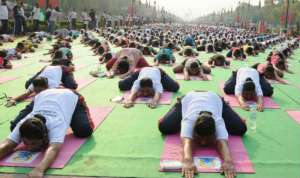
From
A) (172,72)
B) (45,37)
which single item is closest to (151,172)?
(172,72)

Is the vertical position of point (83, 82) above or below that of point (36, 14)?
below

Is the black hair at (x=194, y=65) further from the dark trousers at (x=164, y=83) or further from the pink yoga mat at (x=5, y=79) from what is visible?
the pink yoga mat at (x=5, y=79)

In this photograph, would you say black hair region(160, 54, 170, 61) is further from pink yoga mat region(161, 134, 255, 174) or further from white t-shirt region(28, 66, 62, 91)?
pink yoga mat region(161, 134, 255, 174)

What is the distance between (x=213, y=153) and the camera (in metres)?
5.36

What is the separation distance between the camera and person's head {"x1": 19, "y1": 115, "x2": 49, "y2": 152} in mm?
4840

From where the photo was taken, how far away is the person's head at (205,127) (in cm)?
503

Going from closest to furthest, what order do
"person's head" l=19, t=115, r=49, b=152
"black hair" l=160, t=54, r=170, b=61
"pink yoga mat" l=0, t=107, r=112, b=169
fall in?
"person's head" l=19, t=115, r=49, b=152
"pink yoga mat" l=0, t=107, r=112, b=169
"black hair" l=160, t=54, r=170, b=61

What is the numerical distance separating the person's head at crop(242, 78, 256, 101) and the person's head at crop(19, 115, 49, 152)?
4.15 meters

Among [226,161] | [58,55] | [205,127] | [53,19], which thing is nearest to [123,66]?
[58,55]

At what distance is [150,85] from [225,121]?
2.39m

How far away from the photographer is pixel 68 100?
18.9ft

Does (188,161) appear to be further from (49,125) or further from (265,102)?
(265,102)

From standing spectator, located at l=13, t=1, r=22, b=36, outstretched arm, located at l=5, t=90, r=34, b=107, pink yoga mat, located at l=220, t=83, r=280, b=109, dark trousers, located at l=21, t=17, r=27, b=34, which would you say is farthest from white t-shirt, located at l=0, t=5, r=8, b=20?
pink yoga mat, located at l=220, t=83, r=280, b=109

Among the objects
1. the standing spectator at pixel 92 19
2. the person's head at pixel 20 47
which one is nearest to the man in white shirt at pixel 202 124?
the person's head at pixel 20 47
